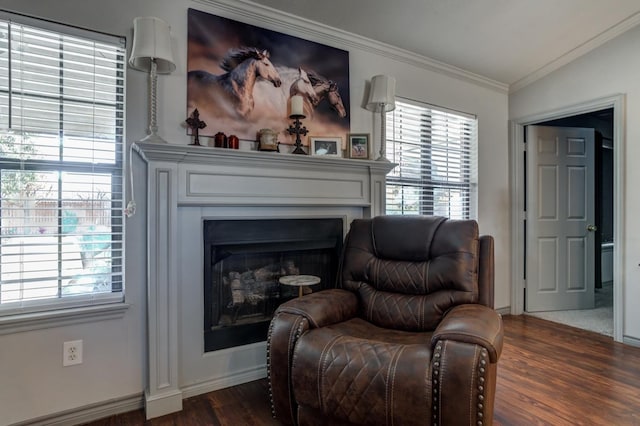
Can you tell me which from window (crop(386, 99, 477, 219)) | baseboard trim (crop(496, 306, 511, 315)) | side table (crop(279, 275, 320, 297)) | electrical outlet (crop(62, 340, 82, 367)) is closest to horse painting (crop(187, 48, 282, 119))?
side table (crop(279, 275, 320, 297))

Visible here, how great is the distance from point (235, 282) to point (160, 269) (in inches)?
21.4

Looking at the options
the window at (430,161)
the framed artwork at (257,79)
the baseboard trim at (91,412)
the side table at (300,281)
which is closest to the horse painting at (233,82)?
the framed artwork at (257,79)

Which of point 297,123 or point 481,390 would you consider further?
point 297,123

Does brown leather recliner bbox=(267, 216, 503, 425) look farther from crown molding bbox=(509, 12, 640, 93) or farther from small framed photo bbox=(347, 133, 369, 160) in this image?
crown molding bbox=(509, 12, 640, 93)

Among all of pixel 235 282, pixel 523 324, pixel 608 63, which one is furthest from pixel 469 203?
pixel 235 282

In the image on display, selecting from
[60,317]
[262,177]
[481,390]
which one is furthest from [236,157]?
[481,390]

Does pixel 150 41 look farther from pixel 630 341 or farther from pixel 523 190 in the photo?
pixel 630 341

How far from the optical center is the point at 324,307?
1.83 meters

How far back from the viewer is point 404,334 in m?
1.83

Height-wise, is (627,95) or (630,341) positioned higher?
(627,95)

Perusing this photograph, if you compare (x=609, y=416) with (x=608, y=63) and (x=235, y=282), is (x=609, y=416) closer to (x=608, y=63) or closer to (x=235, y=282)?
(x=235, y=282)

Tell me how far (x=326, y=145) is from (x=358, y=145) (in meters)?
0.28

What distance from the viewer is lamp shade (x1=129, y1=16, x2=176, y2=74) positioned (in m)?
1.80

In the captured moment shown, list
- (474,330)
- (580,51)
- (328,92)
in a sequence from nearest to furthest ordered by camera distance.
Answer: (474,330)
(328,92)
(580,51)
